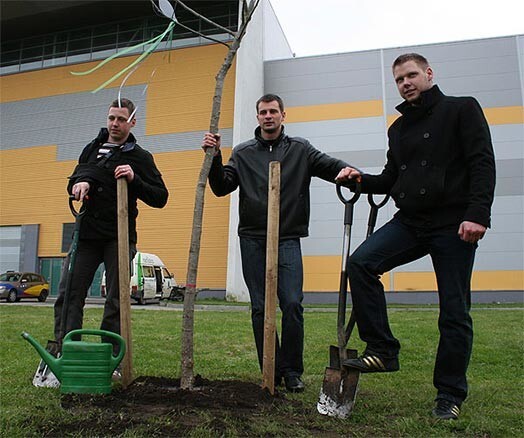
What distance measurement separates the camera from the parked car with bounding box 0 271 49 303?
21.7m

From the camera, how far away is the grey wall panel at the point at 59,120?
27.0m

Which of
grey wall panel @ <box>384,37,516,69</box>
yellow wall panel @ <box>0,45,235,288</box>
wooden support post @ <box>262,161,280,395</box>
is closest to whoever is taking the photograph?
wooden support post @ <box>262,161,280,395</box>

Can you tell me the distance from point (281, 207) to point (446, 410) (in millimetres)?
1731

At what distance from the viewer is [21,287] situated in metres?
22.3

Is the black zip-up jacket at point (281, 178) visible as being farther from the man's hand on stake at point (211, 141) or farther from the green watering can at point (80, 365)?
the green watering can at point (80, 365)

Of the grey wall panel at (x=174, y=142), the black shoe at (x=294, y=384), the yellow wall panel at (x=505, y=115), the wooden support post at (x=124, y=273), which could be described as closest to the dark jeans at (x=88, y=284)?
the wooden support post at (x=124, y=273)

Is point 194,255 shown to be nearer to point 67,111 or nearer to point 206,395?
point 206,395

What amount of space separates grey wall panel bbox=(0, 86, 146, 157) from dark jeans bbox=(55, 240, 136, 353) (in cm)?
2317

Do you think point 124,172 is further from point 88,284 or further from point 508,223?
point 508,223

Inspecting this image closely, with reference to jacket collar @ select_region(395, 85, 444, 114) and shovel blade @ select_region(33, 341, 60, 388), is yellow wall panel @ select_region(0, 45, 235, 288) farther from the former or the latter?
jacket collar @ select_region(395, 85, 444, 114)

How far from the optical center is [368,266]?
3100mm

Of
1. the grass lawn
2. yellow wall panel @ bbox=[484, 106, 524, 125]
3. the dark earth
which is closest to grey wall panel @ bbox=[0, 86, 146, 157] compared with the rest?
yellow wall panel @ bbox=[484, 106, 524, 125]

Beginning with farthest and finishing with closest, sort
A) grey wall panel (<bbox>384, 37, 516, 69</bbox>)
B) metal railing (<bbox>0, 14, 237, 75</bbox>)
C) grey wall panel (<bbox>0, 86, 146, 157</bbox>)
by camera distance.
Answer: grey wall panel (<bbox>0, 86, 146, 157</bbox>)
metal railing (<bbox>0, 14, 237, 75</bbox>)
grey wall panel (<bbox>384, 37, 516, 69</bbox>)

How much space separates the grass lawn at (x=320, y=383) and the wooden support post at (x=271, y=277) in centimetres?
25
